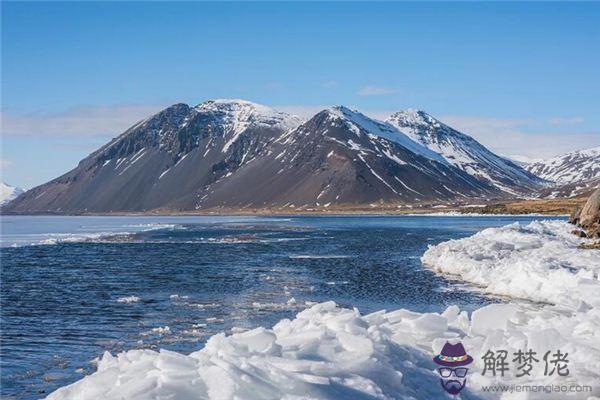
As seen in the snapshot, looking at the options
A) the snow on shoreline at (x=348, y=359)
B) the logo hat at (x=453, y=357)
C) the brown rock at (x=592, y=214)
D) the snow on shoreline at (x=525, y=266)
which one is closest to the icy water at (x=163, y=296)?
the snow on shoreline at (x=525, y=266)

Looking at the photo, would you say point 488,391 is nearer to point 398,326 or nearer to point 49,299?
point 398,326

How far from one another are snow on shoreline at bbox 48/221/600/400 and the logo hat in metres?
0.20

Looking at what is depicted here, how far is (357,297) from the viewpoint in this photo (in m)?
31.7

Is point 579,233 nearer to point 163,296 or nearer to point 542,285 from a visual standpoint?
point 542,285

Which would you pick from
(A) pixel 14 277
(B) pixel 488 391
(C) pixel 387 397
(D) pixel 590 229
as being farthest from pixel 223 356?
(D) pixel 590 229

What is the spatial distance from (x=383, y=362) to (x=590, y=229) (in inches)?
2075

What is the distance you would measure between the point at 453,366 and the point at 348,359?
280 centimetres

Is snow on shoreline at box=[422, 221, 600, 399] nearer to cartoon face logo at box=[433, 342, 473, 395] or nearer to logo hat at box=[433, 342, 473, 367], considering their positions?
cartoon face logo at box=[433, 342, 473, 395]

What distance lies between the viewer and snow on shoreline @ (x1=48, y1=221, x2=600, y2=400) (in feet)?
36.7

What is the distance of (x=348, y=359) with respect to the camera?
12.6 metres

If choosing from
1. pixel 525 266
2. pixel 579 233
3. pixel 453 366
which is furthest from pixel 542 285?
pixel 579 233

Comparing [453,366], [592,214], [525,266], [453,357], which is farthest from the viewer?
[592,214]

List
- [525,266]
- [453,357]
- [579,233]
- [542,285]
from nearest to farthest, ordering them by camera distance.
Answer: [453,357], [542,285], [525,266], [579,233]

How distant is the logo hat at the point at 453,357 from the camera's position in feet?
46.2
